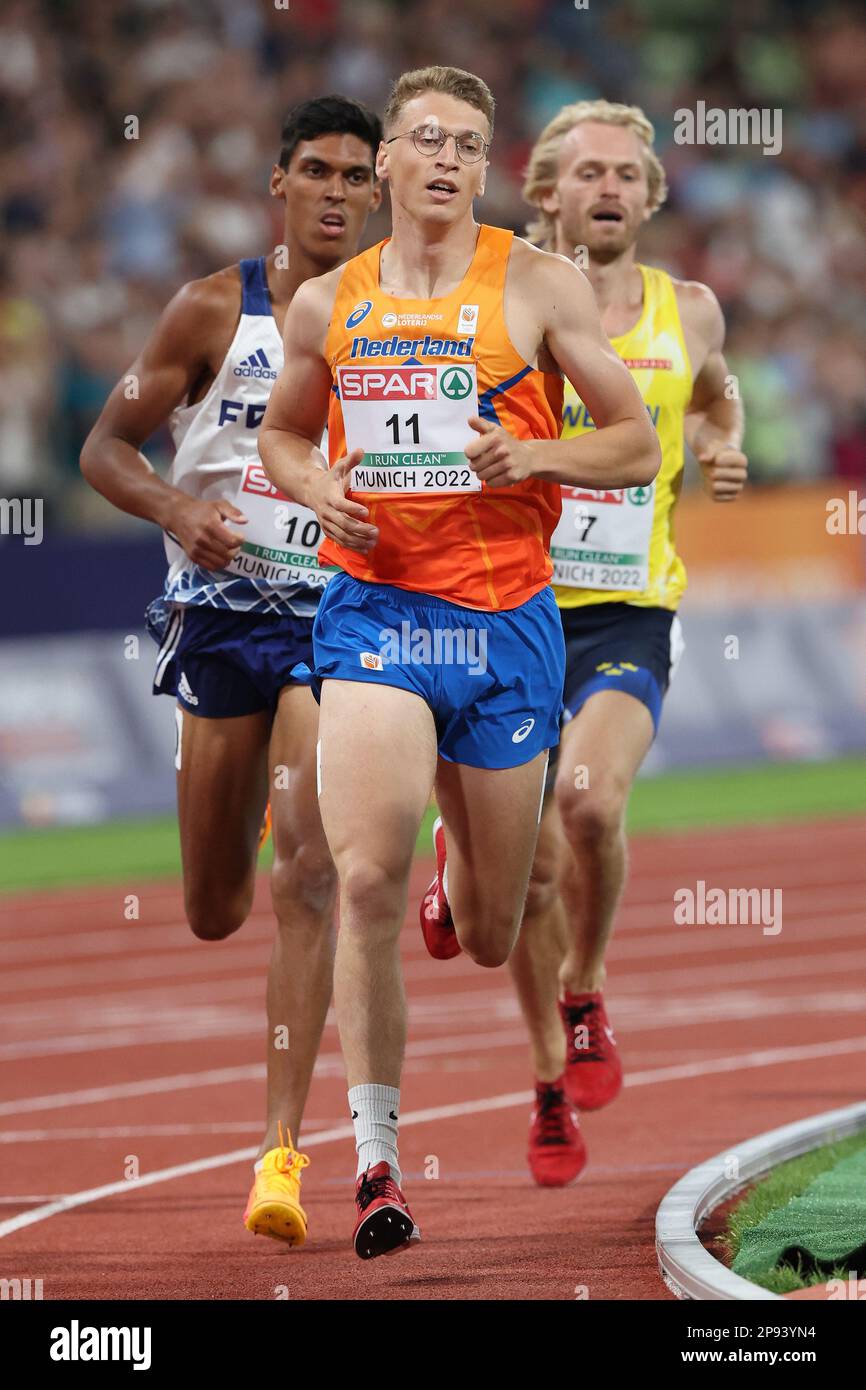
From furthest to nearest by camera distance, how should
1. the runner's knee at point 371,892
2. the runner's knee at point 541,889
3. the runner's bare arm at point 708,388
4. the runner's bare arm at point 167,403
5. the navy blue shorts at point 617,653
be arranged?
the runner's bare arm at point 708,388, the navy blue shorts at point 617,653, the runner's knee at point 541,889, the runner's bare arm at point 167,403, the runner's knee at point 371,892

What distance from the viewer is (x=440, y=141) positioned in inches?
228

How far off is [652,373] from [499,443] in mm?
2412

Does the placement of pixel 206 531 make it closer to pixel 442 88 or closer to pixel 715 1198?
pixel 442 88

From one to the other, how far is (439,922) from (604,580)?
1.60m

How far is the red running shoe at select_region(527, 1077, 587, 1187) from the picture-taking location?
7113mm

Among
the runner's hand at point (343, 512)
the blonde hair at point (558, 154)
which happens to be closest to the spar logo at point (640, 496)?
the blonde hair at point (558, 154)

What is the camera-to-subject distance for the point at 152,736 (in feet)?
56.2

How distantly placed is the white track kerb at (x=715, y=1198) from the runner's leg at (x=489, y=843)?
0.82m

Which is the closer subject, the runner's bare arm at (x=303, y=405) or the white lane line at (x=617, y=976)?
the runner's bare arm at (x=303, y=405)

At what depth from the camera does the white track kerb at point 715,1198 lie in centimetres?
509

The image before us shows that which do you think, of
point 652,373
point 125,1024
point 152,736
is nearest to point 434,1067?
point 125,1024

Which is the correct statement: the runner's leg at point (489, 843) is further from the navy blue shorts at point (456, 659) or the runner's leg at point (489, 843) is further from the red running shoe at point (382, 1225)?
the red running shoe at point (382, 1225)

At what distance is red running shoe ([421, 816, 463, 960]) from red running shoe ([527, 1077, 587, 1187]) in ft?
2.36

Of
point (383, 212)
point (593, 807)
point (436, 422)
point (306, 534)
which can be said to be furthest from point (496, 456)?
point (383, 212)
